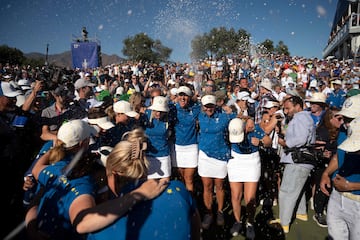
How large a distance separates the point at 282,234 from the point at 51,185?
3651 mm

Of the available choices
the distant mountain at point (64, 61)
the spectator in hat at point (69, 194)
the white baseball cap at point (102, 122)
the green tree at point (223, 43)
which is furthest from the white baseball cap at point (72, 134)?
the green tree at point (223, 43)

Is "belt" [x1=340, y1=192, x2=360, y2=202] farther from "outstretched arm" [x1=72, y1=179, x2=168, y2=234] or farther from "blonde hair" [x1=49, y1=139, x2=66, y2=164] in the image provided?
"blonde hair" [x1=49, y1=139, x2=66, y2=164]

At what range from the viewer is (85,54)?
20422 mm

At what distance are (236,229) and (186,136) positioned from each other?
1.70 meters

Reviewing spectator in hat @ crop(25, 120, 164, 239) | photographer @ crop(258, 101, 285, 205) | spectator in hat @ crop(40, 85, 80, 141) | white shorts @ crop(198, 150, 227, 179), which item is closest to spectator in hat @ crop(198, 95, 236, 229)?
white shorts @ crop(198, 150, 227, 179)

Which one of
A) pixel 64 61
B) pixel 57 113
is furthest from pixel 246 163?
pixel 64 61

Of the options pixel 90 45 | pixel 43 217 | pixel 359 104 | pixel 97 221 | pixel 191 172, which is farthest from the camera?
pixel 90 45

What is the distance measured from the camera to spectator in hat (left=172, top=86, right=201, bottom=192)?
172 inches

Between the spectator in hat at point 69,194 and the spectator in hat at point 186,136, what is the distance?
221 cm

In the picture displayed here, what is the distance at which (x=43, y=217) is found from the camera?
1.86m

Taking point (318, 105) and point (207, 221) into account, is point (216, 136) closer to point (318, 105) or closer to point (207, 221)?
point (207, 221)

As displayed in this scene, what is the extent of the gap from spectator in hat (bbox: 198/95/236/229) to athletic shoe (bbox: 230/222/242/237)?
→ 0.27 metres

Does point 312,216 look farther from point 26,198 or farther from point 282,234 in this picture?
point 26,198

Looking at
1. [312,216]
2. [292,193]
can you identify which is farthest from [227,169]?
[312,216]
